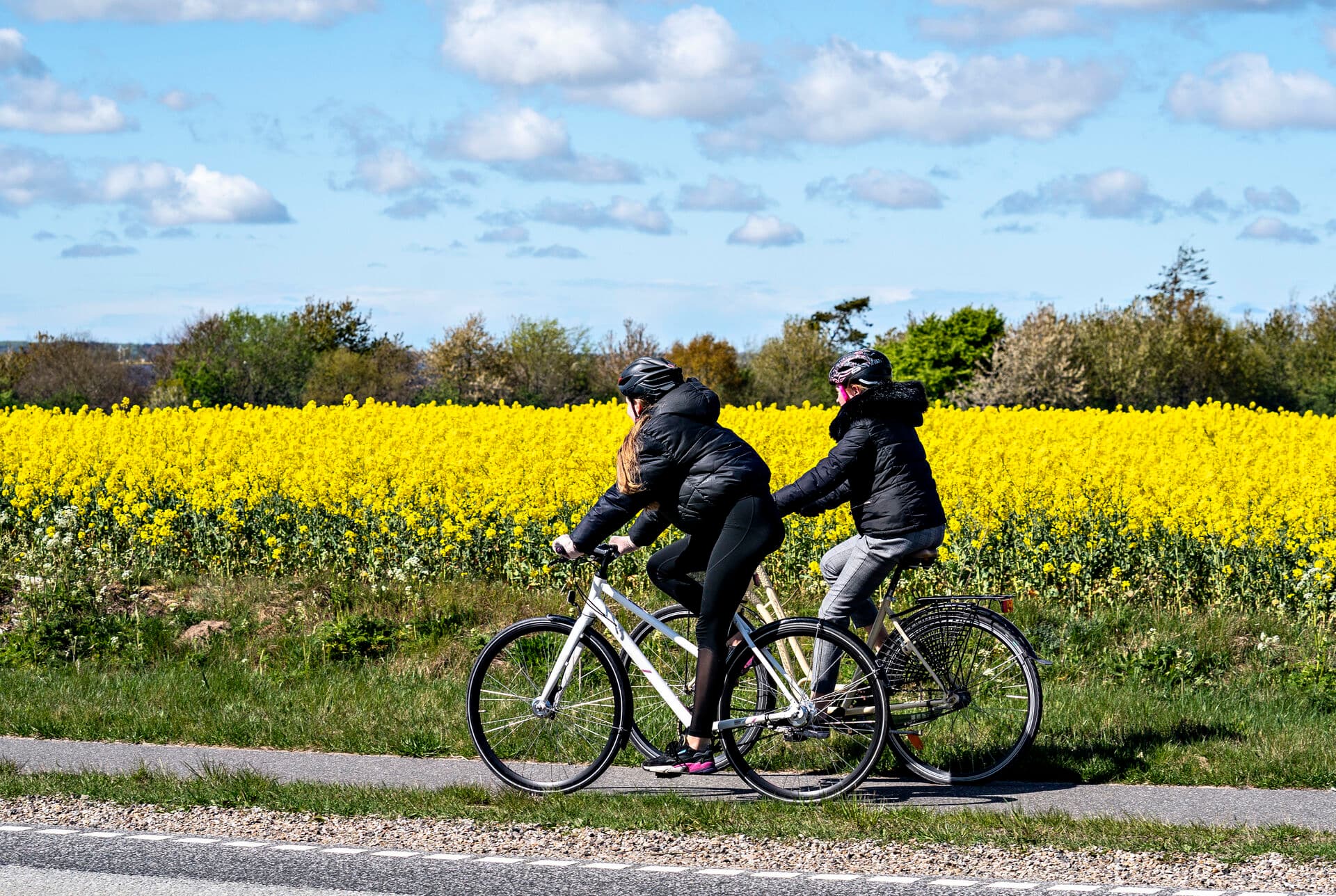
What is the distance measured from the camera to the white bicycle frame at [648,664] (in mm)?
6984

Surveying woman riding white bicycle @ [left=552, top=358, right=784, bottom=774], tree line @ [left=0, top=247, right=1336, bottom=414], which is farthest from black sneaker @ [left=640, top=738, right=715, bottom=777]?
tree line @ [left=0, top=247, right=1336, bottom=414]

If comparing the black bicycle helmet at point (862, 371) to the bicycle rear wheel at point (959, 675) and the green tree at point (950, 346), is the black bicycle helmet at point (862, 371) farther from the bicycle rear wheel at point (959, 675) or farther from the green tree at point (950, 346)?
the green tree at point (950, 346)

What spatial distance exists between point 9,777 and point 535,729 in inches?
113

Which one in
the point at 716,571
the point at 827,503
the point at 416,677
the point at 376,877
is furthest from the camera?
the point at 416,677

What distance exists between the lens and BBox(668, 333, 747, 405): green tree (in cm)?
6175

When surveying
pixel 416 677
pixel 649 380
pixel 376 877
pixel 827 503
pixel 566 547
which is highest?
pixel 649 380

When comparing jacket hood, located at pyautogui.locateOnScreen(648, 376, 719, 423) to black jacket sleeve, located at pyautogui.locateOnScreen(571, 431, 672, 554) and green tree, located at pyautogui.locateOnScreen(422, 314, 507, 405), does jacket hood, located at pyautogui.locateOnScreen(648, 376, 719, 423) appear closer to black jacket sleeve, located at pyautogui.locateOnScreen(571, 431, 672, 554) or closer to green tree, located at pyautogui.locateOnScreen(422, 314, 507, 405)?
black jacket sleeve, located at pyautogui.locateOnScreen(571, 431, 672, 554)

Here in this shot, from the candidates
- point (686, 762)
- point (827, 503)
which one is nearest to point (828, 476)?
point (827, 503)

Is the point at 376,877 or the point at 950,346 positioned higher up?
the point at 950,346

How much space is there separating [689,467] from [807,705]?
1.30m

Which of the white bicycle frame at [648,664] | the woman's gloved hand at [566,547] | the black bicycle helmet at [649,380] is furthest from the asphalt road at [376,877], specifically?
the black bicycle helmet at [649,380]

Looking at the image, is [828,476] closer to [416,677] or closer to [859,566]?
[859,566]

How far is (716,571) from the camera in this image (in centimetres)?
674

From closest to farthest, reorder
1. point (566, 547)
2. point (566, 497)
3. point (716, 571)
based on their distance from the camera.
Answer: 1. point (716, 571)
2. point (566, 547)
3. point (566, 497)
